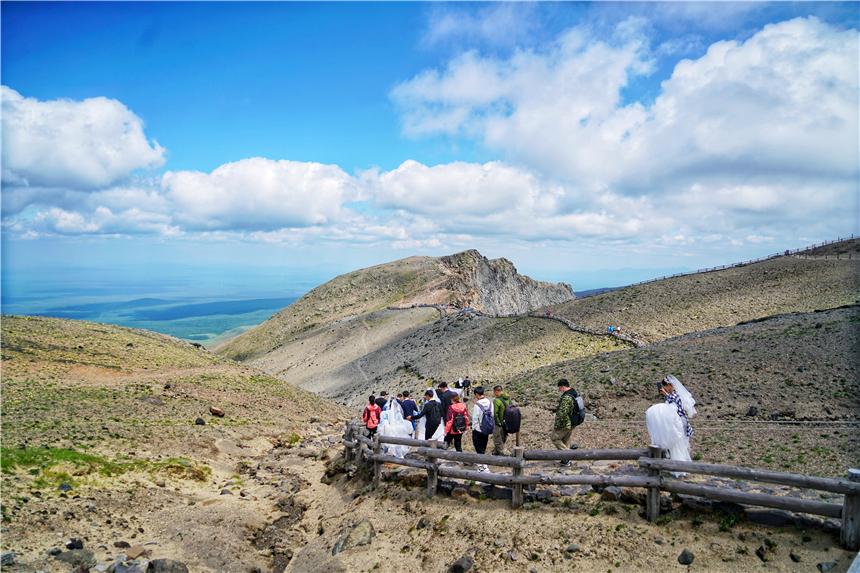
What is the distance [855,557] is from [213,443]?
826 inches

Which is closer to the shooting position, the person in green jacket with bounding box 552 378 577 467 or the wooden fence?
the wooden fence

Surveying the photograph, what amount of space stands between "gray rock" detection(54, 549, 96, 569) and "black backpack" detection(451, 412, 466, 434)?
30.4 feet

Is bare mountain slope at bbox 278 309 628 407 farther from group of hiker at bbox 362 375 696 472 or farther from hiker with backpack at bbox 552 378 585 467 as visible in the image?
hiker with backpack at bbox 552 378 585 467

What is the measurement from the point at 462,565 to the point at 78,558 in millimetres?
8726

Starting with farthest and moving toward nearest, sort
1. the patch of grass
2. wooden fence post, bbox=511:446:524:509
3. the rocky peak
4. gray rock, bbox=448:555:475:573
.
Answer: the rocky peak, the patch of grass, wooden fence post, bbox=511:446:524:509, gray rock, bbox=448:555:475:573

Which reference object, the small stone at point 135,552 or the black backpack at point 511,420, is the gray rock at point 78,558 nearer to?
the small stone at point 135,552

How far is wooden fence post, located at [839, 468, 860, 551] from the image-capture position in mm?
8773

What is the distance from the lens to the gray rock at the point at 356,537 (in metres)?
12.6

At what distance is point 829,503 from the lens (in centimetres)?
918

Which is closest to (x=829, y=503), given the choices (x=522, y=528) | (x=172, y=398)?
(x=522, y=528)

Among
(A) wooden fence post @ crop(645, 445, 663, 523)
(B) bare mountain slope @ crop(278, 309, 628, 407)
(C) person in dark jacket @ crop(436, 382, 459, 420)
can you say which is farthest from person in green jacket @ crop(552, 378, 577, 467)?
(B) bare mountain slope @ crop(278, 309, 628, 407)

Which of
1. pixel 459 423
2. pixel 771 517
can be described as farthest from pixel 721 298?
pixel 771 517

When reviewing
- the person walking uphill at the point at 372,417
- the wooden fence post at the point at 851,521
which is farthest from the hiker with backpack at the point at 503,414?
the wooden fence post at the point at 851,521

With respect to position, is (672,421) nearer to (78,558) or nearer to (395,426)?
(395,426)
